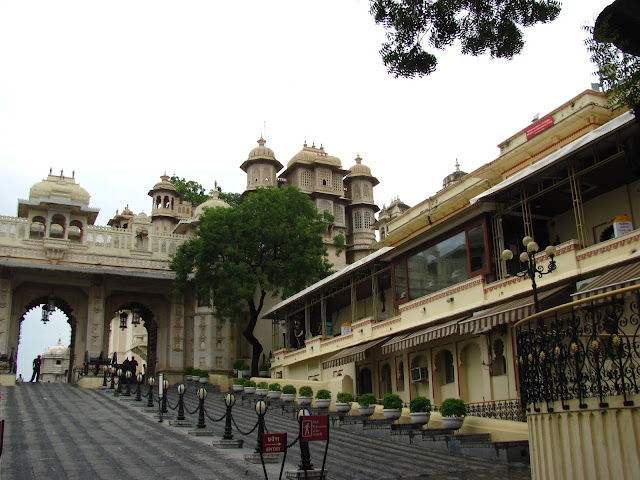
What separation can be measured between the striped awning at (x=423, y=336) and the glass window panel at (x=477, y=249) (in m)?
1.76

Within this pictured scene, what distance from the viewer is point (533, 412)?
8.25 metres

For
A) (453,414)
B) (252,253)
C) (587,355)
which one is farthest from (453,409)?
Result: (252,253)

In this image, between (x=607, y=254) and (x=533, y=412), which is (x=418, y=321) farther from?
(x=533, y=412)

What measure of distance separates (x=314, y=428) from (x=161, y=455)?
4.48 m

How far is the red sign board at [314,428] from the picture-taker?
10.9m

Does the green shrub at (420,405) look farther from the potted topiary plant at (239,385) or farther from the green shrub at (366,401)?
the potted topiary plant at (239,385)

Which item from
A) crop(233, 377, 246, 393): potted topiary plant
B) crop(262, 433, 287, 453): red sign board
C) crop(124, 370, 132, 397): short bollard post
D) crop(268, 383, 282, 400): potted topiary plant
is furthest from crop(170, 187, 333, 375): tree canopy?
crop(262, 433, 287, 453): red sign board

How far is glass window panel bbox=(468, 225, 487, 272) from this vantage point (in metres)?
20.0

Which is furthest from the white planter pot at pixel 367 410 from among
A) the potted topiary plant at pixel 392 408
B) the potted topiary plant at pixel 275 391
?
the potted topiary plant at pixel 275 391

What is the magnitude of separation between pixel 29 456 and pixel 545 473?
10.1 meters

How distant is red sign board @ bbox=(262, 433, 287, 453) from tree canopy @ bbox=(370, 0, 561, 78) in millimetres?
6014

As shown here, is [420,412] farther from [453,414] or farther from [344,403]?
[344,403]

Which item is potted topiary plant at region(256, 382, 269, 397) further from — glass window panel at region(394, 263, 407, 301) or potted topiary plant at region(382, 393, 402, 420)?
potted topiary plant at region(382, 393, 402, 420)

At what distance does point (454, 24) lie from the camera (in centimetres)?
955
